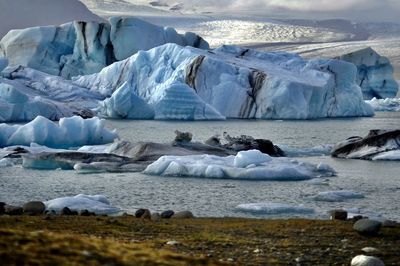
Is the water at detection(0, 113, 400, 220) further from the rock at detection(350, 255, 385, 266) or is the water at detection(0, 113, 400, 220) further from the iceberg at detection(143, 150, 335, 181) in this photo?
the rock at detection(350, 255, 385, 266)

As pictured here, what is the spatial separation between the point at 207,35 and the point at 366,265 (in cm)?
10901

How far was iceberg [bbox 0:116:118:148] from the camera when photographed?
25656mm

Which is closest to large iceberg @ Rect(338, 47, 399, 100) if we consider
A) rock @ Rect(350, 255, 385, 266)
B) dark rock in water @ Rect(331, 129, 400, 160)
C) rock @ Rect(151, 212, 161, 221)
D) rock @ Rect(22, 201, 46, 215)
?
dark rock in water @ Rect(331, 129, 400, 160)

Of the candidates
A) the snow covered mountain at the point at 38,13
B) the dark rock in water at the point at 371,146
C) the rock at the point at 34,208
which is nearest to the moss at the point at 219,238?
the rock at the point at 34,208

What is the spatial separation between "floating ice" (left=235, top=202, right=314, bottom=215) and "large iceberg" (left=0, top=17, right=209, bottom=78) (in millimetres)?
35243

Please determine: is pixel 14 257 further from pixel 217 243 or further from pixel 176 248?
pixel 217 243

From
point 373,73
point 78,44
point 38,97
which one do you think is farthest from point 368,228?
point 373,73

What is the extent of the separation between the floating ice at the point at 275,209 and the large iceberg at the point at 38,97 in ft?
80.2

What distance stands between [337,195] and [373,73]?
4413 centimetres

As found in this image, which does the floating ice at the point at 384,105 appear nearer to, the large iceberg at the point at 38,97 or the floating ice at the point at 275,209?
the large iceberg at the point at 38,97

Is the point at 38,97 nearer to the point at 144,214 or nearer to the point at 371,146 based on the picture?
the point at 371,146

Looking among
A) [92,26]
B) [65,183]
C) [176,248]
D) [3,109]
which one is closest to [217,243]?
[176,248]

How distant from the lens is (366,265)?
6570 mm

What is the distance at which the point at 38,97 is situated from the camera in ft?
126
